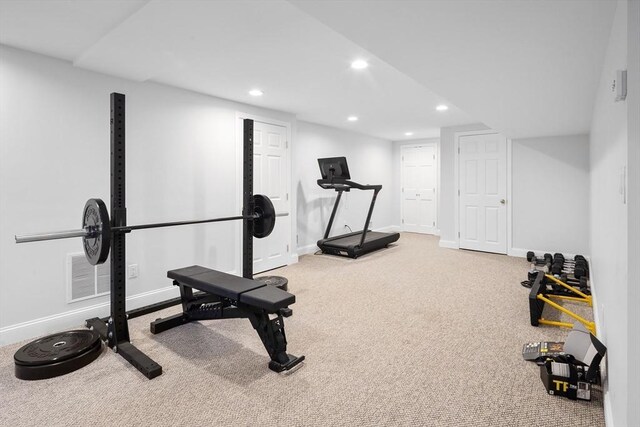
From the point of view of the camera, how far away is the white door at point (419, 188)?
792cm

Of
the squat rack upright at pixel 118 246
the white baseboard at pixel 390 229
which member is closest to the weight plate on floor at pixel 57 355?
the squat rack upright at pixel 118 246

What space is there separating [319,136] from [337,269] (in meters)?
2.52

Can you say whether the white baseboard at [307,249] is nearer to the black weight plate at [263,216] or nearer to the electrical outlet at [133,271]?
the black weight plate at [263,216]

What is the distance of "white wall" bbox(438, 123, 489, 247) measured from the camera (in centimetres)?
620

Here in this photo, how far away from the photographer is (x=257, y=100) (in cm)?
421

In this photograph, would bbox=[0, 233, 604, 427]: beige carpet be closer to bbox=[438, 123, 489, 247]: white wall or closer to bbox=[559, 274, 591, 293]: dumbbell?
bbox=[559, 274, 591, 293]: dumbbell

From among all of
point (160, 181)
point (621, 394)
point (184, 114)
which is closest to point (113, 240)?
point (160, 181)

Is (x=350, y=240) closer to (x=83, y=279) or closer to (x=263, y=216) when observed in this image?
(x=263, y=216)

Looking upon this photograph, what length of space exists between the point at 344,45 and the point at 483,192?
4319mm

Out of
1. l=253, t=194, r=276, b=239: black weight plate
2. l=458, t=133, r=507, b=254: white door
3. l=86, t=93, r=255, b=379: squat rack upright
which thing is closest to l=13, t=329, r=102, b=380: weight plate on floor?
l=86, t=93, r=255, b=379: squat rack upright

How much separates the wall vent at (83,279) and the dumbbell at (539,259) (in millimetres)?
5242

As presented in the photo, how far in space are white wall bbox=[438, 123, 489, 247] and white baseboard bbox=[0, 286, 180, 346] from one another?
193 inches

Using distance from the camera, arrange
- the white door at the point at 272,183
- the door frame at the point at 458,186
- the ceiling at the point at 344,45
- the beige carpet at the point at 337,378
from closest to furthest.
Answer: the ceiling at the point at 344,45, the beige carpet at the point at 337,378, the white door at the point at 272,183, the door frame at the point at 458,186

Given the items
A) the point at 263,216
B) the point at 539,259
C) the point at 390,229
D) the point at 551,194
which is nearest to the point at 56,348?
the point at 263,216
